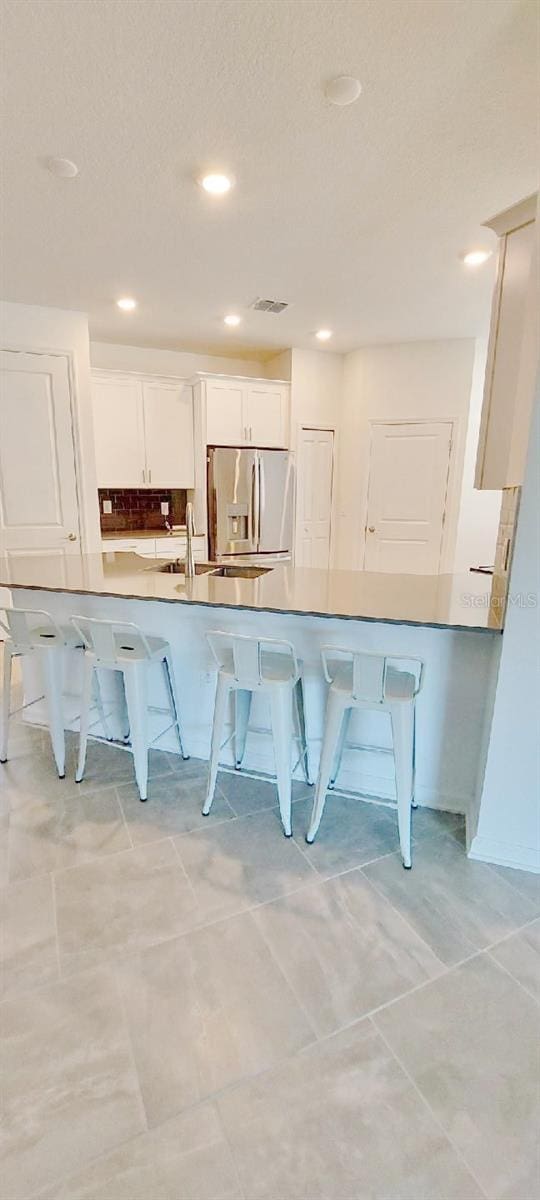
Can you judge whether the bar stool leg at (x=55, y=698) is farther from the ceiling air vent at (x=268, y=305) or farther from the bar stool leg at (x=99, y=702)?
the ceiling air vent at (x=268, y=305)

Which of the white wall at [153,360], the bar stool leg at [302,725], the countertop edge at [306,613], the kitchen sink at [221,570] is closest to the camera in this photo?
the countertop edge at [306,613]

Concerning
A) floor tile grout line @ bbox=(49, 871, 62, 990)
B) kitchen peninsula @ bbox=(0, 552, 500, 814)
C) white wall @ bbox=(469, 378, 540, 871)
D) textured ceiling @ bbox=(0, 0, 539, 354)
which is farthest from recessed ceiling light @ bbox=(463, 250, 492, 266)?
floor tile grout line @ bbox=(49, 871, 62, 990)

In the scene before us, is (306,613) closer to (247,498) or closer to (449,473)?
(247,498)

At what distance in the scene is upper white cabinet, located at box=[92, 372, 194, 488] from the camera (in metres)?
4.59

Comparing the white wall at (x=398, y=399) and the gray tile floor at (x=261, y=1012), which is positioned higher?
the white wall at (x=398, y=399)

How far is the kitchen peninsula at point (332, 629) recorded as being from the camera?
75.6 inches

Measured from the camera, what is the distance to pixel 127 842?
190 cm

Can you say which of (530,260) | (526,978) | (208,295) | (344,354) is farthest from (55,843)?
(344,354)

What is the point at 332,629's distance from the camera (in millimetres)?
2115

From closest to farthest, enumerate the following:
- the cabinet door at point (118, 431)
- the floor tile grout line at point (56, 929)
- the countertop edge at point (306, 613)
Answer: the floor tile grout line at point (56, 929), the countertop edge at point (306, 613), the cabinet door at point (118, 431)

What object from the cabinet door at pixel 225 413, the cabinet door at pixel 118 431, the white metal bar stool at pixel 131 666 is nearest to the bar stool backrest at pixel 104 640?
the white metal bar stool at pixel 131 666

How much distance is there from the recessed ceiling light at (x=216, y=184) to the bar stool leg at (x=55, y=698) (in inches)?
86.0

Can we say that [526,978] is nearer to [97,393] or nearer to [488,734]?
[488,734]

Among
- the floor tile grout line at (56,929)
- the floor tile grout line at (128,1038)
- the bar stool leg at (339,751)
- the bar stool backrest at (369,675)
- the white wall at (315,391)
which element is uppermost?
the white wall at (315,391)
